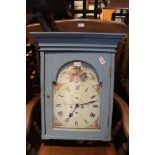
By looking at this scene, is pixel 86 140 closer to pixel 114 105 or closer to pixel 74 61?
pixel 114 105

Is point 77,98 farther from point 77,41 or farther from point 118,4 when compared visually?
point 118,4

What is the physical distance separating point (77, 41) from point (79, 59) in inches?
2.5

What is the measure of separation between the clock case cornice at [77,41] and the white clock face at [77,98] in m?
0.06

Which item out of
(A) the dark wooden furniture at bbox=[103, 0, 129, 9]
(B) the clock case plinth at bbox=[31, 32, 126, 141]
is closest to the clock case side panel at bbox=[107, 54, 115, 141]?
(B) the clock case plinth at bbox=[31, 32, 126, 141]

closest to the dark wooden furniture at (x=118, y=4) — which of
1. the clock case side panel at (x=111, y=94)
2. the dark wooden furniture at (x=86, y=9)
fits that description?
the dark wooden furniture at (x=86, y=9)

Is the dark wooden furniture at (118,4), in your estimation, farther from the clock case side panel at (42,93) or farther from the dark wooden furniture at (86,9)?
the clock case side panel at (42,93)

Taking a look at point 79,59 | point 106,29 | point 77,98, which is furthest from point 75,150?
point 106,29

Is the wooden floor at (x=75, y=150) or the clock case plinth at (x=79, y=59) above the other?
the clock case plinth at (x=79, y=59)

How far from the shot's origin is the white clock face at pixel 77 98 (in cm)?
92
